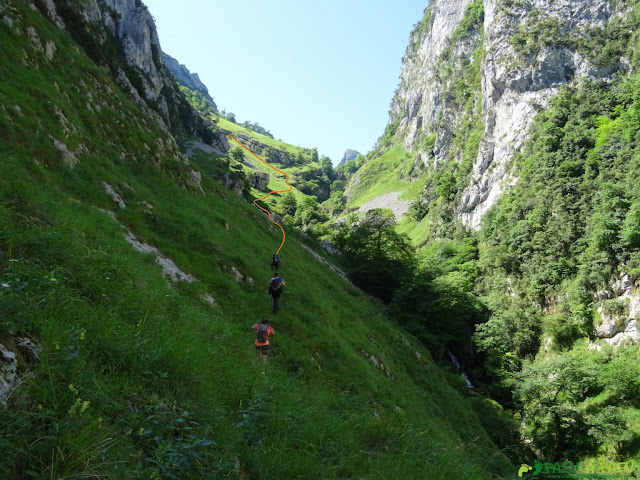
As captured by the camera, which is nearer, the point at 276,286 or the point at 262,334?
the point at 262,334

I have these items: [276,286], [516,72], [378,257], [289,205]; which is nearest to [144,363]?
[276,286]

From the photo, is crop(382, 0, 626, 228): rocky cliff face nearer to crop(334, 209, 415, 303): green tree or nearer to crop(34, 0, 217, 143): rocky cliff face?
crop(334, 209, 415, 303): green tree

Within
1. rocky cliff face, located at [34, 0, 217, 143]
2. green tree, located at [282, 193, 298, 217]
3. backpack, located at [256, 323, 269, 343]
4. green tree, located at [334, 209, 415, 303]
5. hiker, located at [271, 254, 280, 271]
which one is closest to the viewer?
backpack, located at [256, 323, 269, 343]

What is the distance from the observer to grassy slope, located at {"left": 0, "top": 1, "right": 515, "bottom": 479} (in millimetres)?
3422

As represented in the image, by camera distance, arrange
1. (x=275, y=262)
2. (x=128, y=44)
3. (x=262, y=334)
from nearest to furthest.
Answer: (x=262, y=334)
(x=275, y=262)
(x=128, y=44)

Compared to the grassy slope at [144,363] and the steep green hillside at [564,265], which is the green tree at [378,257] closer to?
the steep green hillside at [564,265]

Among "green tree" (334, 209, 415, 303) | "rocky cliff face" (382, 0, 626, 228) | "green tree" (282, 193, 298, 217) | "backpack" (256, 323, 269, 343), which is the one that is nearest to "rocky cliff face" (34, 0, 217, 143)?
"green tree" (334, 209, 415, 303)

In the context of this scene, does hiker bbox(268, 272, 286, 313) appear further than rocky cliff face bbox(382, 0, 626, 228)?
No

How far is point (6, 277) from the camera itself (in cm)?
459

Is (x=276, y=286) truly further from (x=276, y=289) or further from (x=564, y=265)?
(x=564, y=265)

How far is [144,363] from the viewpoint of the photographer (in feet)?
16.2

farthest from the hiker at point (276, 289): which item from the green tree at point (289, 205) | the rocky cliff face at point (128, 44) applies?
the green tree at point (289, 205)

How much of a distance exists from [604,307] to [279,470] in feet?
196

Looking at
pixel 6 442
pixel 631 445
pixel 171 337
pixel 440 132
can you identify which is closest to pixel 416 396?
pixel 171 337
